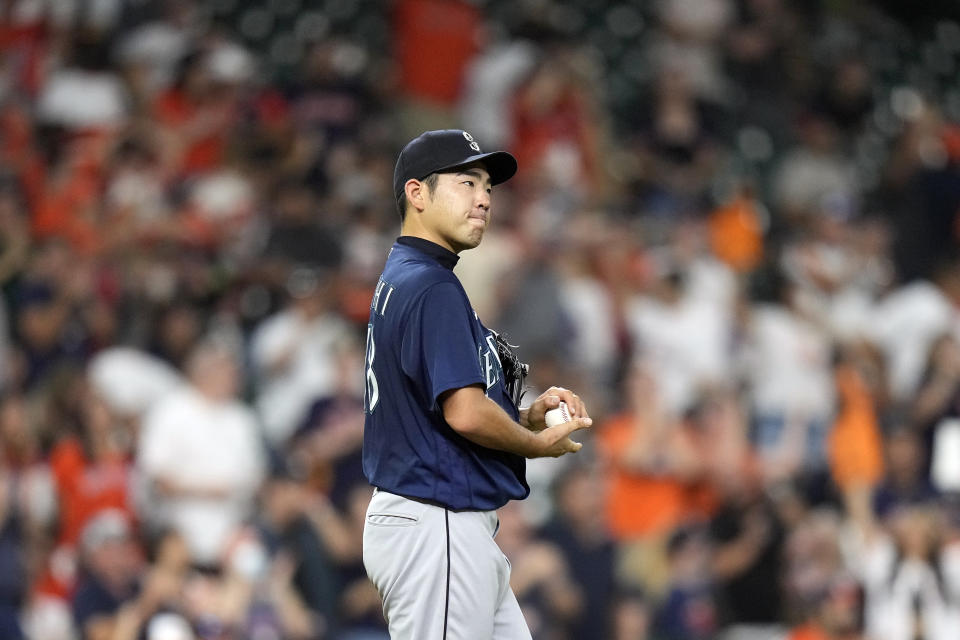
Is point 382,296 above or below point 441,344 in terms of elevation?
above

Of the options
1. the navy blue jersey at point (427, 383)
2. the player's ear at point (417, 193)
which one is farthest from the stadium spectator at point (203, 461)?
the player's ear at point (417, 193)

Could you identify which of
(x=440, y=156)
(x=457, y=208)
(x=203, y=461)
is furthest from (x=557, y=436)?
(x=203, y=461)

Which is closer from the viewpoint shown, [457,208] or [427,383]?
[427,383]

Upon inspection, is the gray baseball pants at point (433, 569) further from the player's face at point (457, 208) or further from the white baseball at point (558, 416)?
the player's face at point (457, 208)

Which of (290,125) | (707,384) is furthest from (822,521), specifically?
(290,125)

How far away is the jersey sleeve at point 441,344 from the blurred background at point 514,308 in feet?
13.6

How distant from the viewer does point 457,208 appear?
13.5 ft

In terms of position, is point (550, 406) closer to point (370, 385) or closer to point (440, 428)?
point (440, 428)

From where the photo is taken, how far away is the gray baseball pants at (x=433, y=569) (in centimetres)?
396

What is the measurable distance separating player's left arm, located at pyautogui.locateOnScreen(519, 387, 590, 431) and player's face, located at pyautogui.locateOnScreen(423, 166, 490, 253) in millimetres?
478

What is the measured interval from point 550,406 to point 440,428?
1.08ft

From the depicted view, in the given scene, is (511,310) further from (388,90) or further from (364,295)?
(388,90)

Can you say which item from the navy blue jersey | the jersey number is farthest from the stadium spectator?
the navy blue jersey

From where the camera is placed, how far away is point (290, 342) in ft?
29.8
